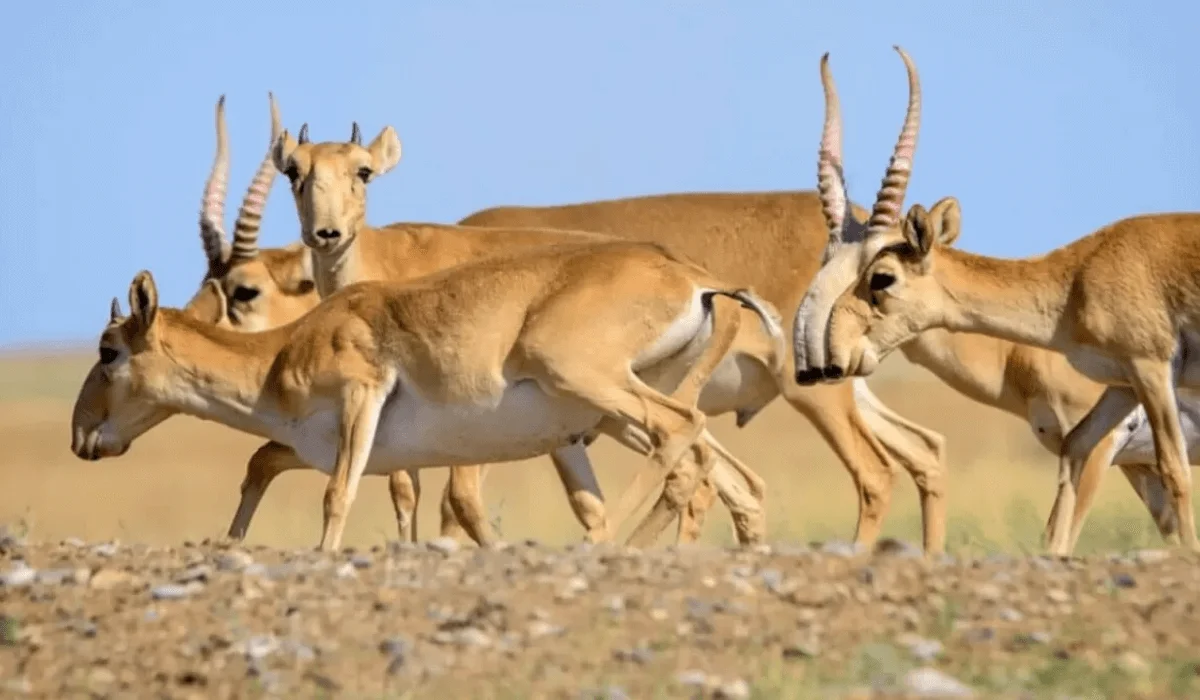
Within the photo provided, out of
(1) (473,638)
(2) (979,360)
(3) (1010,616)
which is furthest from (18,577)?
(2) (979,360)

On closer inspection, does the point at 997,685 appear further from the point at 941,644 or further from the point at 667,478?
the point at 667,478

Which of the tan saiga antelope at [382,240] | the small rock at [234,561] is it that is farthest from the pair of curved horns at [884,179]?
the small rock at [234,561]

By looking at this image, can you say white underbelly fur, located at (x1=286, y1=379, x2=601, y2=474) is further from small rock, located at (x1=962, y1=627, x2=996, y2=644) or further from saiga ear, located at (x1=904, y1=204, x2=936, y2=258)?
small rock, located at (x1=962, y1=627, x2=996, y2=644)

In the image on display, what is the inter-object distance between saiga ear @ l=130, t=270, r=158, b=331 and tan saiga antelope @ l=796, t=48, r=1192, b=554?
3.36 meters

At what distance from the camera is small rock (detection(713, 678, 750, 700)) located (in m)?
7.03

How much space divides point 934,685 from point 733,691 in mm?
574

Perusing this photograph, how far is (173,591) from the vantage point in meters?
8.86

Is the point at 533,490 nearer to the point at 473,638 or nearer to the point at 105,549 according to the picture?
the point at 105,549

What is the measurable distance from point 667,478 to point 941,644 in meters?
4.61

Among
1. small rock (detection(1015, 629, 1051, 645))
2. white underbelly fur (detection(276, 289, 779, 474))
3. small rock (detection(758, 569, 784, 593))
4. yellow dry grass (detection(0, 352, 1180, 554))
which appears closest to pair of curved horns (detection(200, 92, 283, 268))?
yellow dry grass (detection(0, 352, 1180, 554))

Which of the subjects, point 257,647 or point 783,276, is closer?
point 257,647

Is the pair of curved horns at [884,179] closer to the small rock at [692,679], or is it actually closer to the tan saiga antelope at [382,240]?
the tan saiga antelope at [382,240]

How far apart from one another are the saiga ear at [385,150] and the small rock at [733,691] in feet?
28.4

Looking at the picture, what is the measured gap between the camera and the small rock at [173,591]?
29.0 feet
